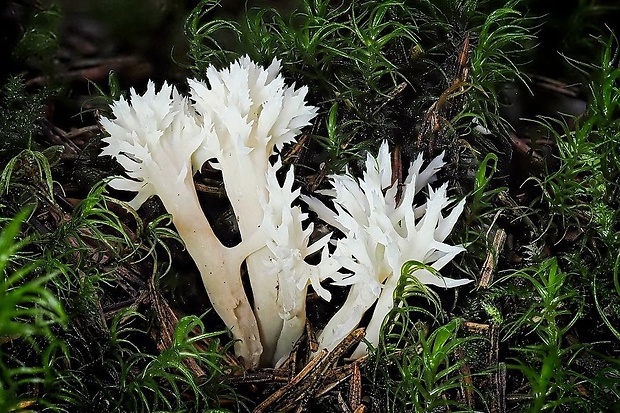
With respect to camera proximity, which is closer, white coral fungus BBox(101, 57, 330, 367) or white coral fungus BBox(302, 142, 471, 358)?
white coral fungus BBox(302, 142, 471, 358)

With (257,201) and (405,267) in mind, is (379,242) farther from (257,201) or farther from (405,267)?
(257,201)

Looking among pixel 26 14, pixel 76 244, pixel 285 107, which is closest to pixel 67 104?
pixel 26 14

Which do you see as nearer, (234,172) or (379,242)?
(379,242)

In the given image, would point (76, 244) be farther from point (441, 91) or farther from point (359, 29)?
point (441, 91)

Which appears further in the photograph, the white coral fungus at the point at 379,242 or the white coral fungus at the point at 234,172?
the white coral fungus at the point at 234,172

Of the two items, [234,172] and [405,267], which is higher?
[234,172]

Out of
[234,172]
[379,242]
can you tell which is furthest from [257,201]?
[379,242]

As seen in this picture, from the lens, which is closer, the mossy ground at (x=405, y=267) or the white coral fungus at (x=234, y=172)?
the mossy ground at (x=405, y=267)
